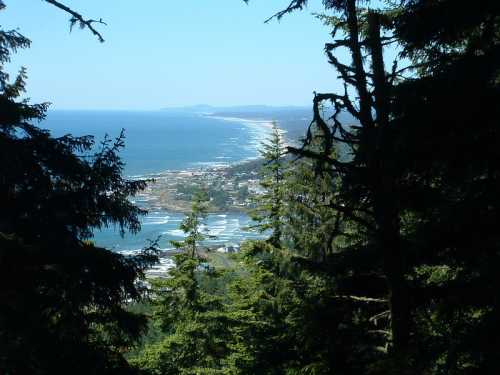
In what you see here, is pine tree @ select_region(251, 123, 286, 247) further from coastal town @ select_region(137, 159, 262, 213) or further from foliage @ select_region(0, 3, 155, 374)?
coastal town @ select_region(137, 159, 262, 213)

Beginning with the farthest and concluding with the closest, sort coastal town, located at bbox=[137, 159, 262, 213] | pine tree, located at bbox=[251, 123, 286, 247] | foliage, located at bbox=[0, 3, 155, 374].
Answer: coastal town, located at bbox=[137, 159, 262, 213] → pine tree, located at bbox=[251, 123, 286, 247] → foliage, located at bbox=[0, 3, 155, 374]

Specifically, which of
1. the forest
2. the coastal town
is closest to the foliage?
the forest

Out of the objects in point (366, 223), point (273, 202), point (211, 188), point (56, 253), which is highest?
point (366, 223)

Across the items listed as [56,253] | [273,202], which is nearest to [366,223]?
[56,253]

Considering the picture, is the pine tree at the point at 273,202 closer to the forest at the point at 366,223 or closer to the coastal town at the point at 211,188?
the forest at the point at 366,223

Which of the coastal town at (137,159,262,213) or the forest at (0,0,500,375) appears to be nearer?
the forest at (0,0,500,375)

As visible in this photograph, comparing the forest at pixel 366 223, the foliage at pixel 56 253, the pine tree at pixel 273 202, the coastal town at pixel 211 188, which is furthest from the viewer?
the coastal town at pixel 211 188

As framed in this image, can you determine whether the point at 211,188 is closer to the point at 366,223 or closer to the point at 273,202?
the point at 273,202

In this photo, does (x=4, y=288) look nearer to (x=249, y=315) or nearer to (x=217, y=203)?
(x=249, y=315)

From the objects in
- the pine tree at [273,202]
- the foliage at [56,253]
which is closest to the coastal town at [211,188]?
the pine tree at [273,202]
